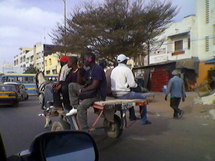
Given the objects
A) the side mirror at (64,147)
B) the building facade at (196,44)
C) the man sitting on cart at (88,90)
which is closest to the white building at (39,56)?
the building facade at (196,44)

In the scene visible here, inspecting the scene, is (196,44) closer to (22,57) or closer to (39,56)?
(39,56)

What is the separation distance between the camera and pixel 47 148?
206cm

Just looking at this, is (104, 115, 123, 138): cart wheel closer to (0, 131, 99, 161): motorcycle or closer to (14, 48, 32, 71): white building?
(0, 131, 99, 161): motorcycle

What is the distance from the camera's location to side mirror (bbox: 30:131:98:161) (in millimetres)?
1852

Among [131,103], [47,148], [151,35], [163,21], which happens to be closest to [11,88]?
[151,35]

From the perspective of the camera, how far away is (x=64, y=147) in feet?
7.75

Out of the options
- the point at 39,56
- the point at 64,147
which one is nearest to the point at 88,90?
the point at 64,147

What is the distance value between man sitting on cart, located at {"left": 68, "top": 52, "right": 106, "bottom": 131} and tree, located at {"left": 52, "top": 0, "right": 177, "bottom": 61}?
12.4m

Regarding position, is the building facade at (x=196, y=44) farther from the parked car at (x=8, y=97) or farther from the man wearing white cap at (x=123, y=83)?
the man wearing white cap at (x=123, y=83)

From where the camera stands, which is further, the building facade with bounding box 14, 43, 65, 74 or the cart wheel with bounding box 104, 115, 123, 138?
the building facade with bounding box 14, 43, 65, 74

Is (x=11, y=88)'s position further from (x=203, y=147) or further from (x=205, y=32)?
(x=205, y=32)

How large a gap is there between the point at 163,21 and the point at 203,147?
574 inches

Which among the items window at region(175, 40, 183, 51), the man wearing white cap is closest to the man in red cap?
the man wearing white cap

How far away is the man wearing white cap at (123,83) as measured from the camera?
627 cm
